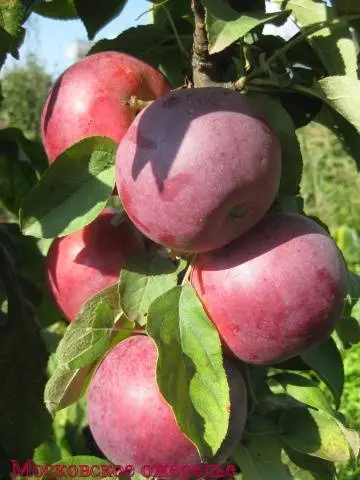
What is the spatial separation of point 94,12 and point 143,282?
404 mm

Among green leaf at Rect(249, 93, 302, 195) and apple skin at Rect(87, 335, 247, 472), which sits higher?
green leaf at Rect(249, 93, 302, 195)

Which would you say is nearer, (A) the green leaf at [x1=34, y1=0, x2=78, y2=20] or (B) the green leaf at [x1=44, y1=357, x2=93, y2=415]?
(B) the green leaf at [x1=44, y1=357, x2=93, y2=415]

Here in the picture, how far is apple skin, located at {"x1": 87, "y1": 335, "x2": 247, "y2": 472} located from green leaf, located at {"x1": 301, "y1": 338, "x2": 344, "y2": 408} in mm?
173

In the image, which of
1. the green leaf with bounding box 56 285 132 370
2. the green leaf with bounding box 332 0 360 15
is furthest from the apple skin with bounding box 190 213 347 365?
the green leaf with bounding box 332 0 360 15

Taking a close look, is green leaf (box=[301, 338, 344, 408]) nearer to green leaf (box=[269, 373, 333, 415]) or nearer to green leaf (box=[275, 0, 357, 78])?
green leaf (box=[269, 373, 333, 415])

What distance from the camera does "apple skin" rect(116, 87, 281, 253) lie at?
0.72m

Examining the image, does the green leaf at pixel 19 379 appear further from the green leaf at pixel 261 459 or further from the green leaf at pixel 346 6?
the green leaf at pixel 346 6

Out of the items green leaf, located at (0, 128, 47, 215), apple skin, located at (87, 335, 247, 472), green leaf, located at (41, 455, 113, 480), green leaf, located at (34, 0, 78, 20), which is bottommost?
green leaf, located at (41, 455, 113, 480)

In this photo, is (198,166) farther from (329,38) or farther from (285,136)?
(329,38)

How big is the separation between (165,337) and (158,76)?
A: 0.34m

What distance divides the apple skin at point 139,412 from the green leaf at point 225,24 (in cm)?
38

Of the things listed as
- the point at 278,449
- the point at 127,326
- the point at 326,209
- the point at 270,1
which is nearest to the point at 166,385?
the point at 127,326

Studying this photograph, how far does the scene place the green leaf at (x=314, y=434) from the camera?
0.95 metres

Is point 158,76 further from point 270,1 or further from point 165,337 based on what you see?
point 165,337
